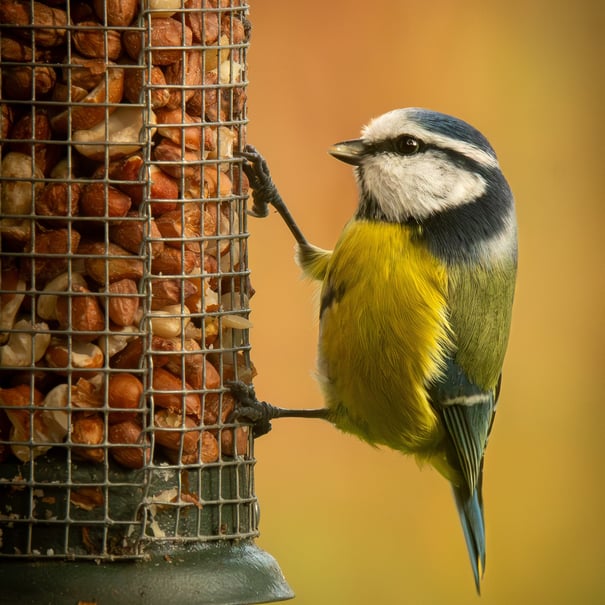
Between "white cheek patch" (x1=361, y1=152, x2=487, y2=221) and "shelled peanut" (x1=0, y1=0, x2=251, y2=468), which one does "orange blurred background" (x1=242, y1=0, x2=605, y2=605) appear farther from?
"shelled peanut" (x1=0, y1=0, x2=251, y2=468)

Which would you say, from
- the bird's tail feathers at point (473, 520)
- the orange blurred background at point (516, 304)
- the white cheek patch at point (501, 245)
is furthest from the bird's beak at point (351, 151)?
the orange blurred background at point (516, 304)

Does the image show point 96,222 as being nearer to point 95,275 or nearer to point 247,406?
point 95,275

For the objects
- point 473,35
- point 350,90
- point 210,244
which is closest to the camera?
point 210,244

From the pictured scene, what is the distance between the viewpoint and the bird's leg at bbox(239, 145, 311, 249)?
2850mm

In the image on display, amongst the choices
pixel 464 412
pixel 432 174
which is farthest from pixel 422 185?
pixel 464 412

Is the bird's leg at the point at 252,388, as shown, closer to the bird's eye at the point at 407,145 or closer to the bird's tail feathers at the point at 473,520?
the bird's eye at the point at 407,145

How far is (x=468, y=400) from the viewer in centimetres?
308

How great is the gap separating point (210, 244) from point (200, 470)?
445mm

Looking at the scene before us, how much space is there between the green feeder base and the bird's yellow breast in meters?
0.60

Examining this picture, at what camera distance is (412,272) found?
115 inches

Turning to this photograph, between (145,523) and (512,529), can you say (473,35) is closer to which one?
(512,529)

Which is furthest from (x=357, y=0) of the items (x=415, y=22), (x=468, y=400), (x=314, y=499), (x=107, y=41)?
(x=107, y=41)

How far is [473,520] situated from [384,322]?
0.70 metres

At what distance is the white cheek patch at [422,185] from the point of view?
2924mm
